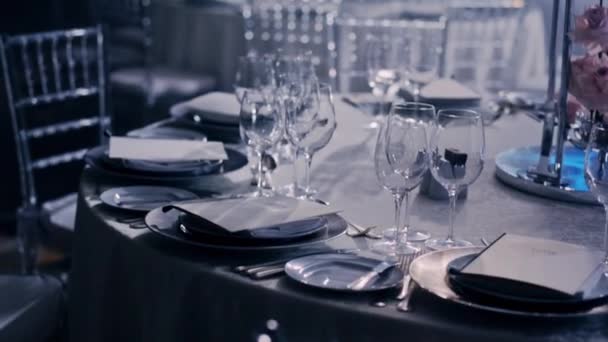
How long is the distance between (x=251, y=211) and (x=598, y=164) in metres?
0.54

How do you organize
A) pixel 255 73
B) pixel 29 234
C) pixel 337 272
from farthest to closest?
1. pixel 29 234
2. pixel 255 73
3. pixel 337 272

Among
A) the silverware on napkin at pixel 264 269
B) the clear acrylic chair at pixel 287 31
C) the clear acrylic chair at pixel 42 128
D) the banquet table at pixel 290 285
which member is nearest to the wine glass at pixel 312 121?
the banquet table at pixel 290 285

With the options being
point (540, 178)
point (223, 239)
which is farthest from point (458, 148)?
point (540, 178)

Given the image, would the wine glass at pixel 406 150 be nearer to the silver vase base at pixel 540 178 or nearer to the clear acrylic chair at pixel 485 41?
the silver vase base at pixel 540 178

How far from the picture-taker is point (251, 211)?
146cm

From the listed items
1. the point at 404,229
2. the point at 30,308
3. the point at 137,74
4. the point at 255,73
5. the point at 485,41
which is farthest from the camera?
the point at 485,41

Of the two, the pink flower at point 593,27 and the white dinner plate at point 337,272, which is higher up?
the pink flower at point 593,27

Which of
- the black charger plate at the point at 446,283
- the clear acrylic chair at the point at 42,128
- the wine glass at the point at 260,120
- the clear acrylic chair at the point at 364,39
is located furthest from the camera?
the clear acrylic chair at the point at 364,39

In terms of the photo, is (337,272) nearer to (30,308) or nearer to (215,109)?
(30,308)

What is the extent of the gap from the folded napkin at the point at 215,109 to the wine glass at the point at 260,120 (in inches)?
21.1

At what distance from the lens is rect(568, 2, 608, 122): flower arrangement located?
158 centimetres

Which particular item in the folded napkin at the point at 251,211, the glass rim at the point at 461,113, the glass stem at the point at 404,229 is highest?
the glass rim at the point at 461,113

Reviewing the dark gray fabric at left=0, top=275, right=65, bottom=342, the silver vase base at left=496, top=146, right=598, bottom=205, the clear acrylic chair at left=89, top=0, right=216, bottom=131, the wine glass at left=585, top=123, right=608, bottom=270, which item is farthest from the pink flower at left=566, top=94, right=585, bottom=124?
the clear acrylic chair at left=89, top=0, right=216, bottom=131

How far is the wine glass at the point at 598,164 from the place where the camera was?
1363 mm
